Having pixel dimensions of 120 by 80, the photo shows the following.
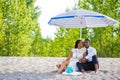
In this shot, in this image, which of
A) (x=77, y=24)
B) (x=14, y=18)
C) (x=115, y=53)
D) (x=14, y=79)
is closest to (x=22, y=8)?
(x=14, y=18)

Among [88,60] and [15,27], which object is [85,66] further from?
[15,27]

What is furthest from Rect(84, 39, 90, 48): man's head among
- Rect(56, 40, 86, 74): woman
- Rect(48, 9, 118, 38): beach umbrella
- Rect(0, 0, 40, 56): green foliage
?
Rect(0, 0, 40, 56): green foliage

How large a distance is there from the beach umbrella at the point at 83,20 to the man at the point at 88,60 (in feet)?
2.99

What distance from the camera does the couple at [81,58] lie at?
449 inches

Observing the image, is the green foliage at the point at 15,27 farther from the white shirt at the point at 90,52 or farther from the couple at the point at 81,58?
the white shirt at the point at 90,52

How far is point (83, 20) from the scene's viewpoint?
12.3 metres

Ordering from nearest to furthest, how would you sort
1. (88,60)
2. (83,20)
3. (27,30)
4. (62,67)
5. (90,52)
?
1. (62,67)
2. (90,52)
3. (88,60)
4. (83,20)
5. (27,30)

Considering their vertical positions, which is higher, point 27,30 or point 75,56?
point 27,30

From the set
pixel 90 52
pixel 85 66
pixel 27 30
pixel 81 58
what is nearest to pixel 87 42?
Result: pixel 90 52

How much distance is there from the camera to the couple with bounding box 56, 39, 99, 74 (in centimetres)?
1141

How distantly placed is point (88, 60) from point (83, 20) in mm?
1568

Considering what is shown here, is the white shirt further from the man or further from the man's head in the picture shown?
the man's head

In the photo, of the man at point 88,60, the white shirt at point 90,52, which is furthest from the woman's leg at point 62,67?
the white shirt at point 90,52

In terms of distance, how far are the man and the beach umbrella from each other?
0.91m
